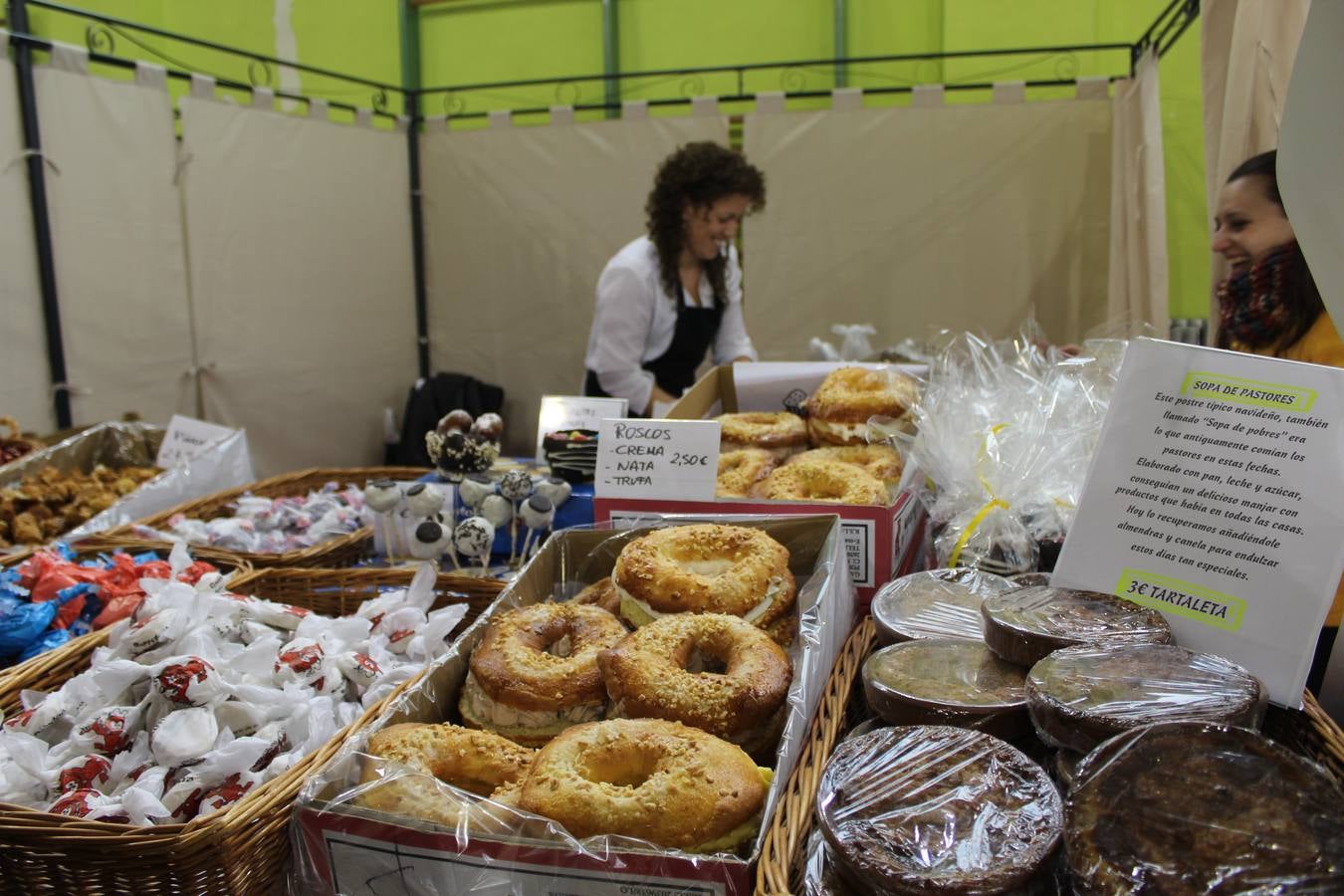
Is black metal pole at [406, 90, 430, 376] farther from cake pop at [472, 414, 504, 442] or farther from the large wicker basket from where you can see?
→ the large wicker basket

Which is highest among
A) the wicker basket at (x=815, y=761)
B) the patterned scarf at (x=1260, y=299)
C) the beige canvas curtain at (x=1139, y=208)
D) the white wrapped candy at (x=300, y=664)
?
the beige canvas curtain at (x=1139, y=208)

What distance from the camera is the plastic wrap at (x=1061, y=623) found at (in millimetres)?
1027

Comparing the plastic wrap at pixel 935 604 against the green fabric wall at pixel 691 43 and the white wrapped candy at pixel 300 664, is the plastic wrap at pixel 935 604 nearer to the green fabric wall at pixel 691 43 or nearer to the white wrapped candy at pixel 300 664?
→ the white wrapped candy at pixel 300 664

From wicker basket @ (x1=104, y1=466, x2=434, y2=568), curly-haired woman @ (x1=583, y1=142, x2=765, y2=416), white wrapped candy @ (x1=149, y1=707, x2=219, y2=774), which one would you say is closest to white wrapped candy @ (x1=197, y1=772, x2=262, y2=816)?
white wrapped candy @ (x1=149, y1=707, x2=219, y2=774)

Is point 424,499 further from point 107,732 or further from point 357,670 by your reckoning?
point 107,732

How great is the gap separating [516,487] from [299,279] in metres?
3.80

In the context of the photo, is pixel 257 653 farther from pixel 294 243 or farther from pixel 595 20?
pixel 595 20

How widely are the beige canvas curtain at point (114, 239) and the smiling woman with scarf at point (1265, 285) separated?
14.3ft

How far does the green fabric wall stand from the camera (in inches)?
218

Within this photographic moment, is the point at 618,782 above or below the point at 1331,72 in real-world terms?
below

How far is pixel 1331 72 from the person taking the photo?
2.59 ft

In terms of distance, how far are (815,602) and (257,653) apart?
0.90 m

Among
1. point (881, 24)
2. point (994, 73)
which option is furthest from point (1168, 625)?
point (881, 24)

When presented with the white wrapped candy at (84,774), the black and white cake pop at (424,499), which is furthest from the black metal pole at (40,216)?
the white wrapped candy at (84,774)
